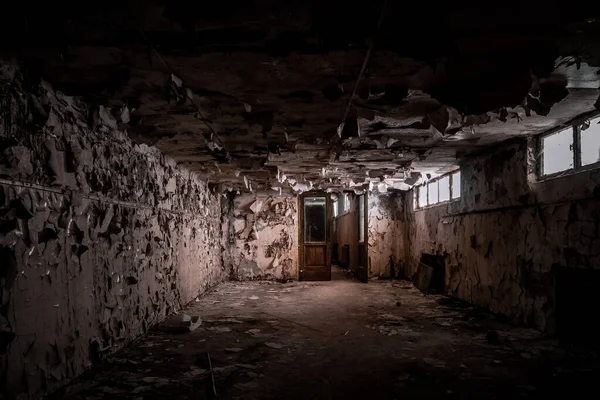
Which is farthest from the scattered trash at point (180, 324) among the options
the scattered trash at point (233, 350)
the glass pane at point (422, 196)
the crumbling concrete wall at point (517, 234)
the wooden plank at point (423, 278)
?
the glass pane at point (422, 196)

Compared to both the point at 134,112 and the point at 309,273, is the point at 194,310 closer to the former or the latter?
the point at 134,112

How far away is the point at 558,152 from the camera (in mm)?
4246

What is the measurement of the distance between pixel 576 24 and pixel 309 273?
26.8 feet

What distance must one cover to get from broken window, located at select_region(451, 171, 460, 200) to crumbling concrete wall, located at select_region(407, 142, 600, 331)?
22 cm

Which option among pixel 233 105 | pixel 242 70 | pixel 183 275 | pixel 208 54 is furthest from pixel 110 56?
pixel 183 275

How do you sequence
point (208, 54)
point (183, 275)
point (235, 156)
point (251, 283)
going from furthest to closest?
point (251, 283) → point (183, 275) → point (235, 156) → point (208, 54)

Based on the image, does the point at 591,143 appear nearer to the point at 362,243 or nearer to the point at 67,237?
the point at 67,237

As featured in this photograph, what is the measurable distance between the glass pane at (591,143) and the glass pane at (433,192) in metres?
4.03

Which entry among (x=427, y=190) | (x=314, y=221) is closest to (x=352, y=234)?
(x=427, y=190)

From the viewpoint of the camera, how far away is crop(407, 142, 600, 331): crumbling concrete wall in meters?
3.83

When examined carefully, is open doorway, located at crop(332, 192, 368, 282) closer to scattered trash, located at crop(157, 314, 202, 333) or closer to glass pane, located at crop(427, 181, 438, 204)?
glass pane, located at crop(427, 181, 438, 204)

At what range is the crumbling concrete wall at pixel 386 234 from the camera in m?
9.67

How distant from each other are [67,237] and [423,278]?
251 inches

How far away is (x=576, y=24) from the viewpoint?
2.04m
